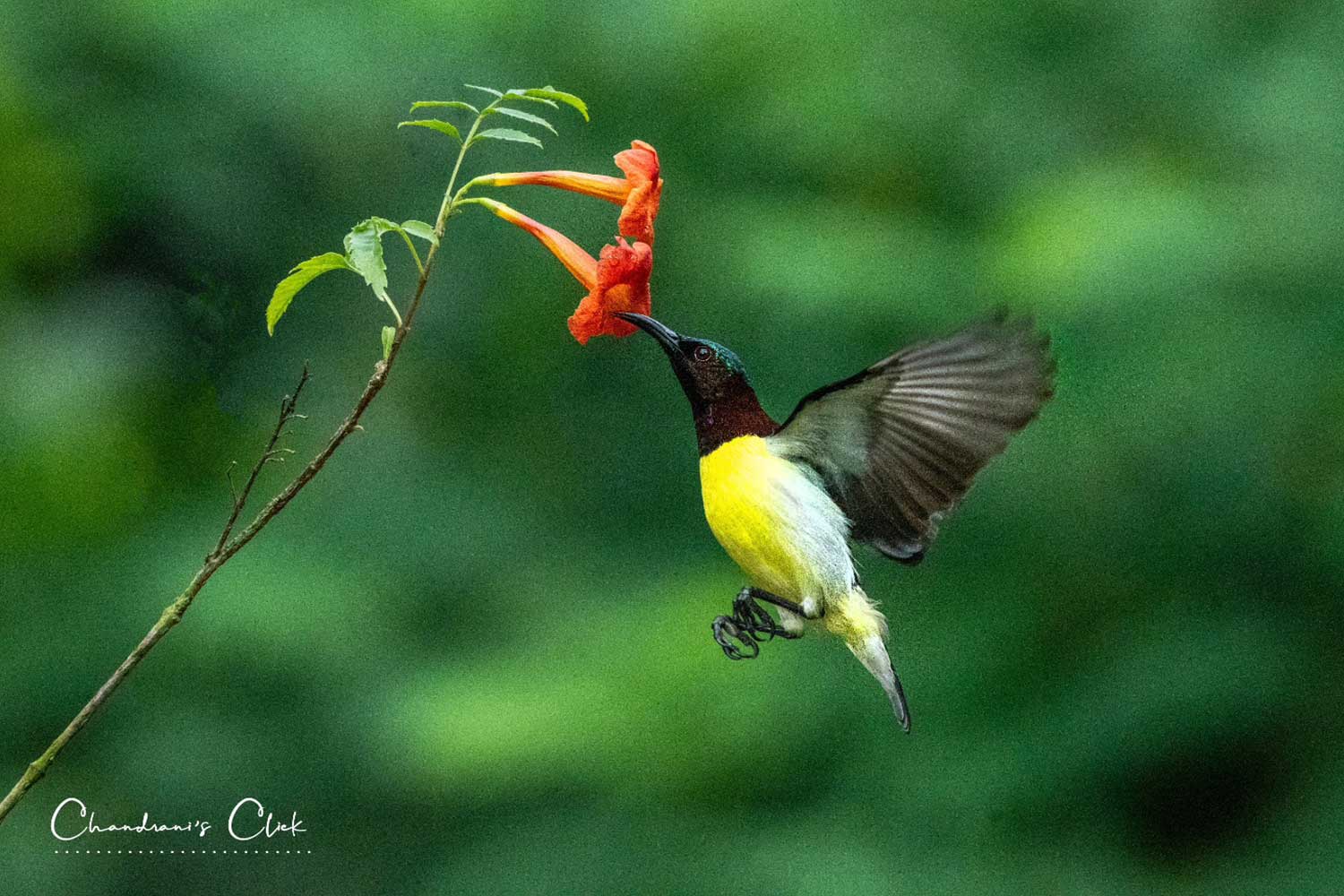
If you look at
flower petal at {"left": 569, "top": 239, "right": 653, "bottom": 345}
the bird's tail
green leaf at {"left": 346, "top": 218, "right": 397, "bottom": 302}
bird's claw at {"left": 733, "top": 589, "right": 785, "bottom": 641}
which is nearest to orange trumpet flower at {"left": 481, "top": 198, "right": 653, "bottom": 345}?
flower petal at {"left": 569, "top": 239, "right": 653, "bottom": 345}

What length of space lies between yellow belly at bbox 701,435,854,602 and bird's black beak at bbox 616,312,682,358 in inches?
9.6

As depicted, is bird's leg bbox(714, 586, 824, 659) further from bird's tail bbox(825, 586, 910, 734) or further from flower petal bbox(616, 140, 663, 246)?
flower petal bbox(616, 140, 663, 246)

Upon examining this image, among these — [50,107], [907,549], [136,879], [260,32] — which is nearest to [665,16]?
[260,32]

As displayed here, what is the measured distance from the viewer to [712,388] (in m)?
2.48

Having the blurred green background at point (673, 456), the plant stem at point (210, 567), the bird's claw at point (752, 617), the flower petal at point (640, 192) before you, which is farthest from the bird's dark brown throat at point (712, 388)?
the blurred green background at point (673, 456)

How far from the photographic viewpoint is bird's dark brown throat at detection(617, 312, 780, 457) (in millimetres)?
2402

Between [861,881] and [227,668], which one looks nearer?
[861,881]

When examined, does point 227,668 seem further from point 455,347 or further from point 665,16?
point 665,16

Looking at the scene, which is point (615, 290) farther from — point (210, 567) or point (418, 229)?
point (210, 567)

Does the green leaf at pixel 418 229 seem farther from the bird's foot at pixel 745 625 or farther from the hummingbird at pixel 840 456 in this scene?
the bird's foot at pixel 745 625

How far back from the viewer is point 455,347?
246 inches

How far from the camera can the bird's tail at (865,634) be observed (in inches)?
110

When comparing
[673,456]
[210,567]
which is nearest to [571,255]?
[210,567]

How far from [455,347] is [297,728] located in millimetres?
1688
